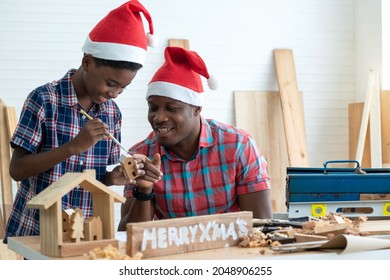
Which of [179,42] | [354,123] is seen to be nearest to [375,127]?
[354,123]

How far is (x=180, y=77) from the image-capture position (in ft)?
9.67

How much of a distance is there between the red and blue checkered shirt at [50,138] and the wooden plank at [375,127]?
3.42m

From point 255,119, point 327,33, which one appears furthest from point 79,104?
point 327,33

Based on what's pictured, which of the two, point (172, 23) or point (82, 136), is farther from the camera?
point (172, 23)

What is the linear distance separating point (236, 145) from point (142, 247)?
1.13 metres

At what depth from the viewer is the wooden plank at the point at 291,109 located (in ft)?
19.5

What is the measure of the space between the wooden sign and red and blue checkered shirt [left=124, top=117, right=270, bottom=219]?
27.8 inches

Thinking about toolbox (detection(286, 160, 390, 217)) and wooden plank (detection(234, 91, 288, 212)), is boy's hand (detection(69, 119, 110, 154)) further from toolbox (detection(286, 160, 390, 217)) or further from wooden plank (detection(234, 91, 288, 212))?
wooden plank (detection(234, 91, 288, 212))

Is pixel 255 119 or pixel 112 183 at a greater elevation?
pixel 255 119

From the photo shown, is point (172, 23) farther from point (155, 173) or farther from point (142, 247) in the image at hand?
point (142, 247)

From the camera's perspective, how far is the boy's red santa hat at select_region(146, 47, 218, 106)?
2914 millimetres

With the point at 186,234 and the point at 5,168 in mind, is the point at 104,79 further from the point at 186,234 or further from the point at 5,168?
the point at 5,168

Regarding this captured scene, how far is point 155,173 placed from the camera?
252 centimetres

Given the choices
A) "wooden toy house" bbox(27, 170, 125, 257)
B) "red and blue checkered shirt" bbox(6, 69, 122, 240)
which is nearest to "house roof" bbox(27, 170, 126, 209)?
"wooden toy house" bbox(27, 170, 125, 257)
